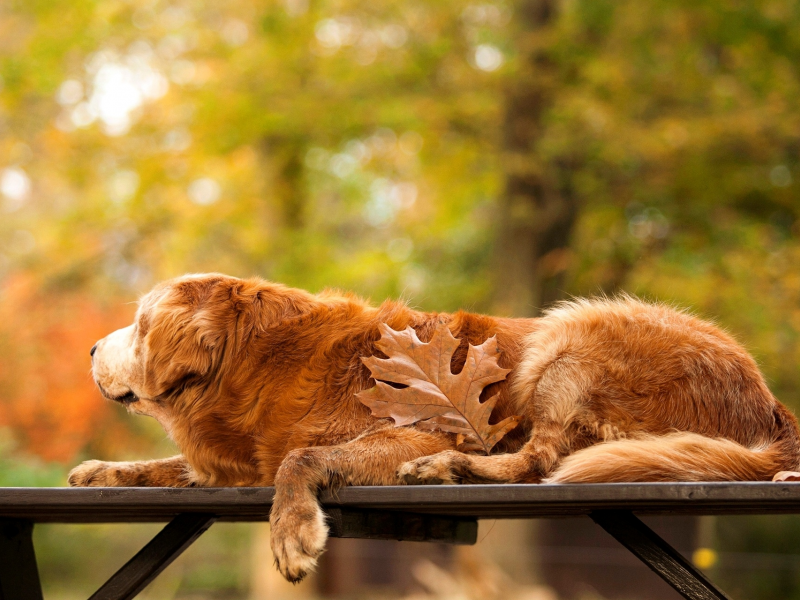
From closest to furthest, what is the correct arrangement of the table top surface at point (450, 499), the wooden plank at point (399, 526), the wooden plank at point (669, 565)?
the table top surface at point (450, 499) < the wooden plank at point (669, 565) < the wooden plank at point (399, 526)

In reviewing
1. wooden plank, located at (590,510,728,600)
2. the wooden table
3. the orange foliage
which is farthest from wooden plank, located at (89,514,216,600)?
the orange foliage

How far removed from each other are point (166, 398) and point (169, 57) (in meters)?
8.54

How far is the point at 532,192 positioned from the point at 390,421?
6.37 metres

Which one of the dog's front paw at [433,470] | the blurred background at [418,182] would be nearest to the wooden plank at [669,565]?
the dog's front paw at [433,470]

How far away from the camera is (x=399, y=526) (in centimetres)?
272

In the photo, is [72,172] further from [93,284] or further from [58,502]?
[58,502]

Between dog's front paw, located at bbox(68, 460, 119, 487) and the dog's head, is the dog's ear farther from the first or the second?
dog's front paw, located at bbox(68, 460, 119, 487)

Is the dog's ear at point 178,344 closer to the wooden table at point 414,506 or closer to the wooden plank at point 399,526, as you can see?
the wooden table at point 414,506

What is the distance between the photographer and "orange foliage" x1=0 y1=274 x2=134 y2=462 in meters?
10.0

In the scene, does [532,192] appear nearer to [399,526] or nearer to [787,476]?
[399,526]

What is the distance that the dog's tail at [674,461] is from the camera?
233 cm

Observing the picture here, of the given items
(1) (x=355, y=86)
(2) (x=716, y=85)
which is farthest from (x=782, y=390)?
(1) (x=355, y=86)

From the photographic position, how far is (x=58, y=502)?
241 centimetres

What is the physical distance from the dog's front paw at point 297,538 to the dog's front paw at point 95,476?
96 cm
